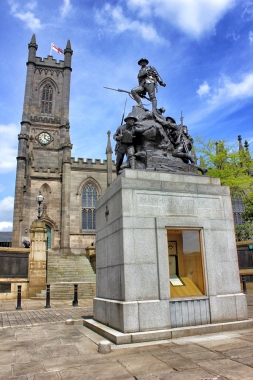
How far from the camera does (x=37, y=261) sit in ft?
62.0

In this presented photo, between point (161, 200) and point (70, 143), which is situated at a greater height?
point (70, 143)

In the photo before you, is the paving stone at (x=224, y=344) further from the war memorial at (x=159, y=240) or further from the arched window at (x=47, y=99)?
the arched window at (x=47, y=99)

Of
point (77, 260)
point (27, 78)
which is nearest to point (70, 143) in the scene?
point (27, 78)

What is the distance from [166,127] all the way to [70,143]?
33.8 meters

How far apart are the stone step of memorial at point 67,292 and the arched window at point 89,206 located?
18849mm

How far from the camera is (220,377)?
3.47m

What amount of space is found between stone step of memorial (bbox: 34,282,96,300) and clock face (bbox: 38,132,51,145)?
27.1 m

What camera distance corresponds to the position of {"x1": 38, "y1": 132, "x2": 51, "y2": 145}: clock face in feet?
138

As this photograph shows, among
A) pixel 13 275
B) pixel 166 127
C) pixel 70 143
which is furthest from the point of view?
pixel 70 143

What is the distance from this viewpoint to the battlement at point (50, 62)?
46.9 meters

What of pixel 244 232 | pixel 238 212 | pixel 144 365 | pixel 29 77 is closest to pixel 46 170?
pixel 29 77

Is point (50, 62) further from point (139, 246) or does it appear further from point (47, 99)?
point (139, 246)

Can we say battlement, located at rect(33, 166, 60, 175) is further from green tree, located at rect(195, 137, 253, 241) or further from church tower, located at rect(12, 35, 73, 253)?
green tree, located at rect(195, 137, 253, 241)

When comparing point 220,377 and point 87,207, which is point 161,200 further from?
point 87,207
